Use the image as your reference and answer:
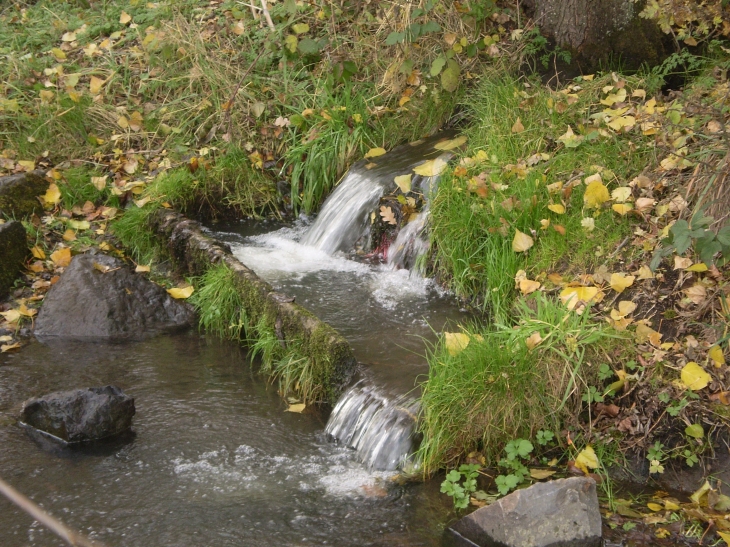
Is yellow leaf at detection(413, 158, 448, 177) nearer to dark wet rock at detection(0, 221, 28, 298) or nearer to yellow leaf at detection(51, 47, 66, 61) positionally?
dark wet rock at detection(0, 221, 28, 298)

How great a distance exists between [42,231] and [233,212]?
1487 millimetres

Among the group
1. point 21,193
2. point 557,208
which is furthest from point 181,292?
point 557,208

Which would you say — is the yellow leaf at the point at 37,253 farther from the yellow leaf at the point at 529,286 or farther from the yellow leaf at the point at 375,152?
the yellow leaf at the point at 529,286

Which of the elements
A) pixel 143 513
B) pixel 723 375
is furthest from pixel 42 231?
pixel 723 375

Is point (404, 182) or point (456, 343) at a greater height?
point (404, 182)

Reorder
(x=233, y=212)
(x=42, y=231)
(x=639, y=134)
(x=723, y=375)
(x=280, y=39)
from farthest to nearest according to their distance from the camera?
(x=280, y=39), (x=233, y=212), (x=42, y=231), (x=639, y=134), (x=723, y=375)

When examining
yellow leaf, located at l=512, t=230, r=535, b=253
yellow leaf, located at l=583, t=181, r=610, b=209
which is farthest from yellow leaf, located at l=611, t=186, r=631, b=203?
yellow leaf, located at l=512, t=230, r=535, b=253

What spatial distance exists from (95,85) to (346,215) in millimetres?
3077

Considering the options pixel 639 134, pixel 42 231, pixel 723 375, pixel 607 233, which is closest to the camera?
pixel 723 375

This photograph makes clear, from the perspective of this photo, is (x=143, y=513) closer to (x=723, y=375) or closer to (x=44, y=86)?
(x=723, y=375)

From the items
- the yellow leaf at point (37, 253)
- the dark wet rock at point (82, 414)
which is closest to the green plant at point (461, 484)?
the dark wet rock at point (82, 414)

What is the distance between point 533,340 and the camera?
3.65 metres

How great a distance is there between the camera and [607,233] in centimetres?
443

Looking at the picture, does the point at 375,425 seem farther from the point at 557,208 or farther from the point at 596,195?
the point at 596,195
